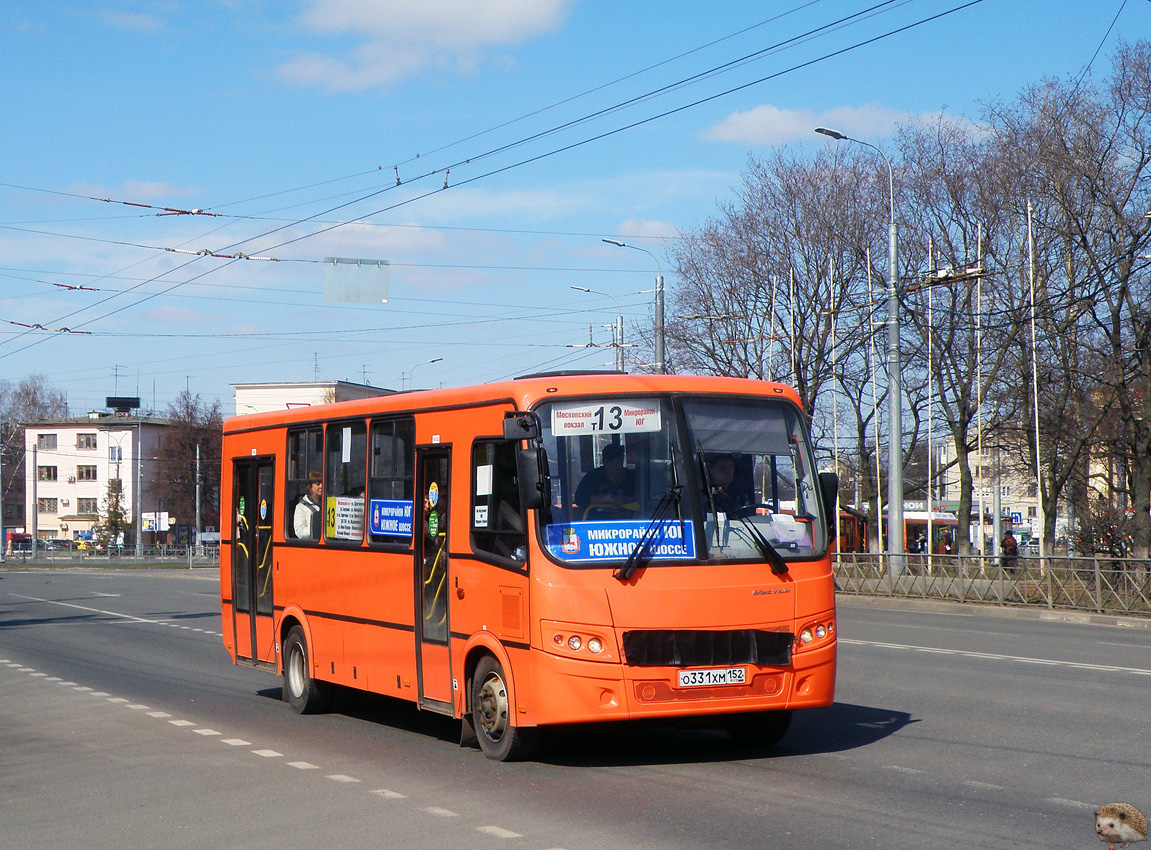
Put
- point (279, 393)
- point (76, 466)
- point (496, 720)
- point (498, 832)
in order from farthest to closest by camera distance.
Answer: point (76, 466) → point (279, 393) → point (496, 720) → point (498, 832)

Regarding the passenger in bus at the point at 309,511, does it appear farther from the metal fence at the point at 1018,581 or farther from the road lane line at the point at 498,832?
the metal fence at the point at 1018,581

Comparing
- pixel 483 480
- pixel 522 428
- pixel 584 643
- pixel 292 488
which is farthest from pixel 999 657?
pixel 522 428

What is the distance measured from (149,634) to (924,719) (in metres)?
14.9

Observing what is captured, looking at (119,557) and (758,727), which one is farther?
(119,557)

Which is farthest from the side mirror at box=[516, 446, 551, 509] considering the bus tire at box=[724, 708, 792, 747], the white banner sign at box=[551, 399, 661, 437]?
the bus tire at box=[724, 708, 792, 747]

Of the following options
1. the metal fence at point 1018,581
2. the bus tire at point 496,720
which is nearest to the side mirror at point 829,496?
the bus tire at point 496,720

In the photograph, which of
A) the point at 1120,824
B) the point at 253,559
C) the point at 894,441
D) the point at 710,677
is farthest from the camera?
the point at 894,441

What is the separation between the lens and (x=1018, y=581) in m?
26.4

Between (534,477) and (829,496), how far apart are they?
7.49 feet

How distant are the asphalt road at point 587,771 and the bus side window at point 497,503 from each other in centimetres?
150

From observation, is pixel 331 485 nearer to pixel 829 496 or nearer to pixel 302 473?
pixel 302 473

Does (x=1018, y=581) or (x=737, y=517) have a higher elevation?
(x=737, y=517)

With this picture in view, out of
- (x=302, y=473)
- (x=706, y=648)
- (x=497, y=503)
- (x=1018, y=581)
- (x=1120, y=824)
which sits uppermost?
(x=302, y=473)

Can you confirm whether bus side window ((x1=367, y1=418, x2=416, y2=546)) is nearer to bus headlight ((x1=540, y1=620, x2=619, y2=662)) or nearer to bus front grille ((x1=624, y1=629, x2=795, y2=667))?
bus headlight ((x1=540, y1=620, x2=619, y2=662))
